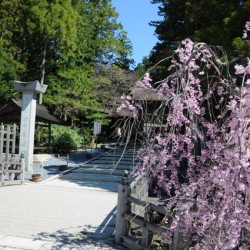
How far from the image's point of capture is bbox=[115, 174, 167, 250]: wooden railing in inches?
196

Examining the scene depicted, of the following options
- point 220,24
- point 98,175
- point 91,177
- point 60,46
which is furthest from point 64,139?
point 220,24

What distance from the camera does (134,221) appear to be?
5.34m

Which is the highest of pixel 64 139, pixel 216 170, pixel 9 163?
pixel 64 139

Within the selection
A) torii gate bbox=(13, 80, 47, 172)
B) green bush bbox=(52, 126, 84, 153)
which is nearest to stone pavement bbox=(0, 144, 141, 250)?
torii gate bbox=(13, 80, 47, 172)

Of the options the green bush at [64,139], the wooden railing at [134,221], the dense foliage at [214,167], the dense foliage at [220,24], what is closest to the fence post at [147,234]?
the wooden railing at [134,221]

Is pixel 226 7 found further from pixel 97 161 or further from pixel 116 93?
pixel 116 93

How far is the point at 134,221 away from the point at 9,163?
6.30 metres

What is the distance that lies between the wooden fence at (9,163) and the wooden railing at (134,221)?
564 cm

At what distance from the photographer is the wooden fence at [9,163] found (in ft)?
34.6

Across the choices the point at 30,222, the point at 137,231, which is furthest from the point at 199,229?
the point at 30,222

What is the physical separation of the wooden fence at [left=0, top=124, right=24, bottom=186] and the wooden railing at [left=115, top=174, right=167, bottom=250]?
564 centimetres

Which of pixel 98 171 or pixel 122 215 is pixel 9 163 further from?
pixel 122 215

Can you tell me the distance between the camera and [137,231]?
6312 mm

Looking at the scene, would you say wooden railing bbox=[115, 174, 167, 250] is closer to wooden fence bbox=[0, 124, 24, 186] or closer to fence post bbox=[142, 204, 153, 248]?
fence post bbox=[142, 204, 153, 248]
